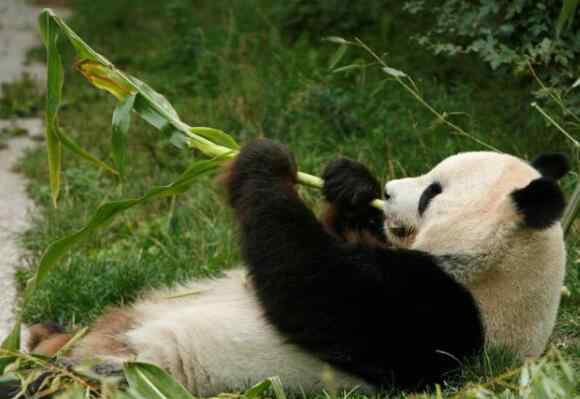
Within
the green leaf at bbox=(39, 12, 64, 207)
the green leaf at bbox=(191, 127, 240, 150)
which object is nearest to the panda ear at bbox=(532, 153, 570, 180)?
the green leaf at bbox=(191, 127, 240, 150)

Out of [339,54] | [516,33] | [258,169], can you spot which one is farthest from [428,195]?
[516,33]

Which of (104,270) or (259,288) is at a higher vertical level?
(259,288)

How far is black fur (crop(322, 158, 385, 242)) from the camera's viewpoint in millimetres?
4340

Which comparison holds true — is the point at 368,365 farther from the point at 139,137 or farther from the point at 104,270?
the point at 139,137

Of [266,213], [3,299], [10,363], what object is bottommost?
[3,299]

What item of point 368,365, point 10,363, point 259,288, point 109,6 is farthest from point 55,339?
point 109,6

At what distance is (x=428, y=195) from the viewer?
3.99 meters

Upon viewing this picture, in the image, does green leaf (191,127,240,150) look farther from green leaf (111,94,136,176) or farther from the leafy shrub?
the leafy shrub

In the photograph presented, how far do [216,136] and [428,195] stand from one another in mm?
1058

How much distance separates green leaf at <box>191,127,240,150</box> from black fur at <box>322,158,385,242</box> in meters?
0.45

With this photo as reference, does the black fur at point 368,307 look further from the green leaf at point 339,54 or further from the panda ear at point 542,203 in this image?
the green leaf at point 339,54

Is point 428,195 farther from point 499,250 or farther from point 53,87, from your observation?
point 53,87

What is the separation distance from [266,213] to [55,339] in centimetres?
116

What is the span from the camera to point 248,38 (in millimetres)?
8602
